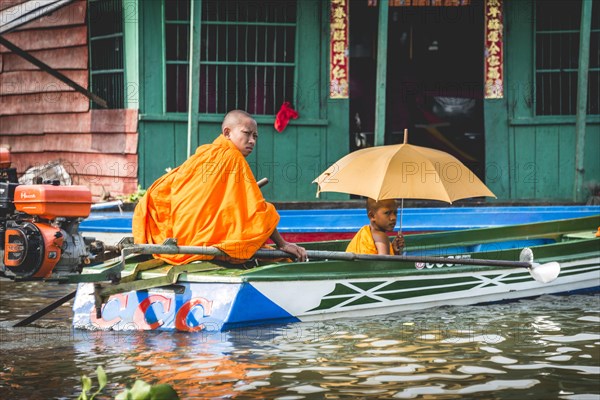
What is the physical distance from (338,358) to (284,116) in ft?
25.7

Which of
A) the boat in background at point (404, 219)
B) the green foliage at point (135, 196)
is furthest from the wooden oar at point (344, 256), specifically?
the green foliage at point (135, 196)

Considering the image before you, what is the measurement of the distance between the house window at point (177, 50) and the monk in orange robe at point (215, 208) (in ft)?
19.7

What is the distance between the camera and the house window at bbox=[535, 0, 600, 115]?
15.2 meters

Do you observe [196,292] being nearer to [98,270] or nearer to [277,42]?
[98,270]

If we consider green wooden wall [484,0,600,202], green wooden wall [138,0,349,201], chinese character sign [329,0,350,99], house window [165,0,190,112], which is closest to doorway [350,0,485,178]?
green wooden wall [484,0,600,202]

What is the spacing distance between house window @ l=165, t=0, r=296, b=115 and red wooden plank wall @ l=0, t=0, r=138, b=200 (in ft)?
3.14

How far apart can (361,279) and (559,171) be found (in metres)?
7.27

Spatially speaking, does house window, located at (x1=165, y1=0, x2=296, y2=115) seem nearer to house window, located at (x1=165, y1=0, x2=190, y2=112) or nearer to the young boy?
house window, located at (x1=165, y1=0, x2=190, y2=112)

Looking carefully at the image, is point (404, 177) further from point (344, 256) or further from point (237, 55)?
point (237, 55)

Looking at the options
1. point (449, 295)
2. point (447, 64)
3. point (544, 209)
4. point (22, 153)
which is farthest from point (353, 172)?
point (22, 153)

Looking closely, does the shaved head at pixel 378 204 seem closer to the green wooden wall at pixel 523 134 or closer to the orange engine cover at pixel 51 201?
the orange engine cover at pixel 51 201

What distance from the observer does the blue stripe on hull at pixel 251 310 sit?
796 cm

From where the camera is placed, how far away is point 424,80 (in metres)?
16.5

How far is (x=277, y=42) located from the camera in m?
14.8
